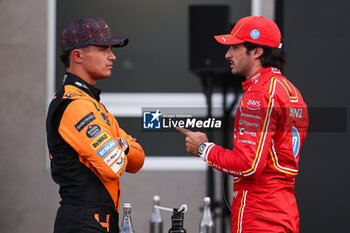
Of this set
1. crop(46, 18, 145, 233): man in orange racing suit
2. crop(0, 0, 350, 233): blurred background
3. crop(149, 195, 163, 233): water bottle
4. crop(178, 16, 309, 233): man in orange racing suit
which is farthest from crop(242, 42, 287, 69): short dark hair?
crop(149, 195, 163, 233): water bottle

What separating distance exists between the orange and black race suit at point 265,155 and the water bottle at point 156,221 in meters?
1.46

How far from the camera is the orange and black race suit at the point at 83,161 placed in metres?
2.27

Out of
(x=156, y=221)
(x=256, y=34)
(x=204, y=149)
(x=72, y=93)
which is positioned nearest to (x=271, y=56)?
(x=256, y=34)

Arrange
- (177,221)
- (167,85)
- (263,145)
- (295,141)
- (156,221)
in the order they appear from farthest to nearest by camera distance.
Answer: (167,85) < (156,221) < (177,221) < (295,141) < (263,145)

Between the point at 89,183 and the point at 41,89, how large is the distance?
1.92 meters

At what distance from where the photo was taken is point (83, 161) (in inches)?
91.7

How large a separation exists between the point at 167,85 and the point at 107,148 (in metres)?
1.80

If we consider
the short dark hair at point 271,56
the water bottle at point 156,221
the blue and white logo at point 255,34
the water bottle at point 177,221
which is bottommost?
the water bottle at point 156,221

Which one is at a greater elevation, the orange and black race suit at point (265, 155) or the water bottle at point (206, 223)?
Answer: the orange and black race suit at point (265, 155)

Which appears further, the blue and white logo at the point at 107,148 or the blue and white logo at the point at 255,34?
the blue and white logo at the point at 255,34

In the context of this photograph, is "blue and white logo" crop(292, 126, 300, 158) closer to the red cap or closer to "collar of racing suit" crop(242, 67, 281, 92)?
"collar of racing suit" crop(242, 67, 281, 92)

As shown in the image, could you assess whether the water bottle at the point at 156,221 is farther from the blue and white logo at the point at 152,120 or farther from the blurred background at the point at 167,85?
the blue and white logo at the point at 152,120

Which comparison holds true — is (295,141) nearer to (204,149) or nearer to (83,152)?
(204,149)

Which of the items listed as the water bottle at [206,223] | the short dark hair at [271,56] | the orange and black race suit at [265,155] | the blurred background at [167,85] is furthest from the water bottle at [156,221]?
the short dark hair at [271,56]
